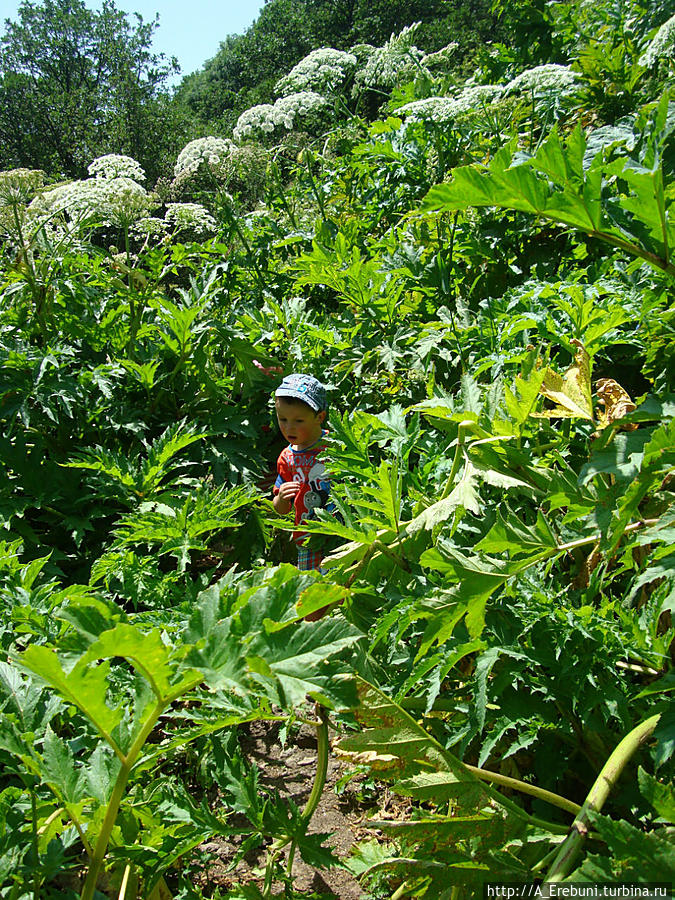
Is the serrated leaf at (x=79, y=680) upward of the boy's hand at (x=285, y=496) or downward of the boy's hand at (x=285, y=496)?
upward

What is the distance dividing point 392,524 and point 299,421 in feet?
4.92

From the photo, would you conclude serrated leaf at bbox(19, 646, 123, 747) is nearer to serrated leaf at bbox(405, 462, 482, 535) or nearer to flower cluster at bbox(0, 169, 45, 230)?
serrated leaf at bbox(405, 462, 482, 535)

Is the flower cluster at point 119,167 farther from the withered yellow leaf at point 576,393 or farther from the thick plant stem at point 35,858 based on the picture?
the thick plant stem at point 35,858

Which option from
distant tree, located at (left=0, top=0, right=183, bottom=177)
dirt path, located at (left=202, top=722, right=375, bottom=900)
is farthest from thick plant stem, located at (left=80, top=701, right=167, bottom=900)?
distant tree, located at (left=0, top=0, right=183, bottom=177)

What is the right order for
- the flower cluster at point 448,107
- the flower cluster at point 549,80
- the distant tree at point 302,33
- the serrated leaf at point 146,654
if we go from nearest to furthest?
the serrated leaf at point 146,654, the flower cluster at point 448,107, the flower cluster at point 549,80, the distant tree at point 302,33

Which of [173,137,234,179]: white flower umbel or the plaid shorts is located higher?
[173,137,234,179]: white flower umbel

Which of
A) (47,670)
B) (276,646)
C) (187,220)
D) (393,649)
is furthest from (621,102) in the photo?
(47,670)

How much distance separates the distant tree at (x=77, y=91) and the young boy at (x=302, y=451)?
23.1m

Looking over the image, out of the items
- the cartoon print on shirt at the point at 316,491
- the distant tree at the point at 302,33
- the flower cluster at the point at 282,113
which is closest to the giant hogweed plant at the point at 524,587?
the cartoon print on shirt at the point at 316,491

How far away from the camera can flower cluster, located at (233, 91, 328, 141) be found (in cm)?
548

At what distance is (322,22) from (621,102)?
39.6 metres

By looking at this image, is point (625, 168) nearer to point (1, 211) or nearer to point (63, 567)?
point (63, 567)

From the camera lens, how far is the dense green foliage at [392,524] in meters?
1.28

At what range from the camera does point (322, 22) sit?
3662 cm
